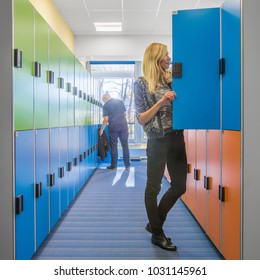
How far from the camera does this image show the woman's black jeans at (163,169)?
208cm

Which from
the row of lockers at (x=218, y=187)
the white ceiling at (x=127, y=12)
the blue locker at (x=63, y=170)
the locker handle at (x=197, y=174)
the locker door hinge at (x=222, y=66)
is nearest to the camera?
the row of lockers at (x=218, y=187)

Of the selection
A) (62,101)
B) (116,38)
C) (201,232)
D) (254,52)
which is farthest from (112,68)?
(254,52)

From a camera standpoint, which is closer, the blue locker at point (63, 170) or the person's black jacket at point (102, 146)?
the blue locker at point (63, 170)

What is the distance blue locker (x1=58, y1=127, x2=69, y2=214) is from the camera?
286cm

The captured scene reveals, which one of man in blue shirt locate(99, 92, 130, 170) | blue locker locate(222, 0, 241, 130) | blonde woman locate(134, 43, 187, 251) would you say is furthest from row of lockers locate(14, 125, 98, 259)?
man in blue shirt locate(99, 92, 130, 170)

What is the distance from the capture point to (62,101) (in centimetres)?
295

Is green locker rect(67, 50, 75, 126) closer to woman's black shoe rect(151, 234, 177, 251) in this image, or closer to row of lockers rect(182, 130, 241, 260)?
row of lockers rect(182, 130, 241, 260)

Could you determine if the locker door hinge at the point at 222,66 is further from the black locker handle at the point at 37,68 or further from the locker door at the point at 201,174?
the black locker handle at the point at 37,68

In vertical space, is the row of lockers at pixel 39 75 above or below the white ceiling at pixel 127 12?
below

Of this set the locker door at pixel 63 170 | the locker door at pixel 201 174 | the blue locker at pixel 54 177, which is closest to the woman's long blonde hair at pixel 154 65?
the locker door at pixel 201 174

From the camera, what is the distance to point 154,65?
209 cm

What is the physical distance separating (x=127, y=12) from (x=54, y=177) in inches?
151

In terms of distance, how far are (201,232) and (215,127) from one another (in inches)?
37.5

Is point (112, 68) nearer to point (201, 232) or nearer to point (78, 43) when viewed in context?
point (78, 43)
